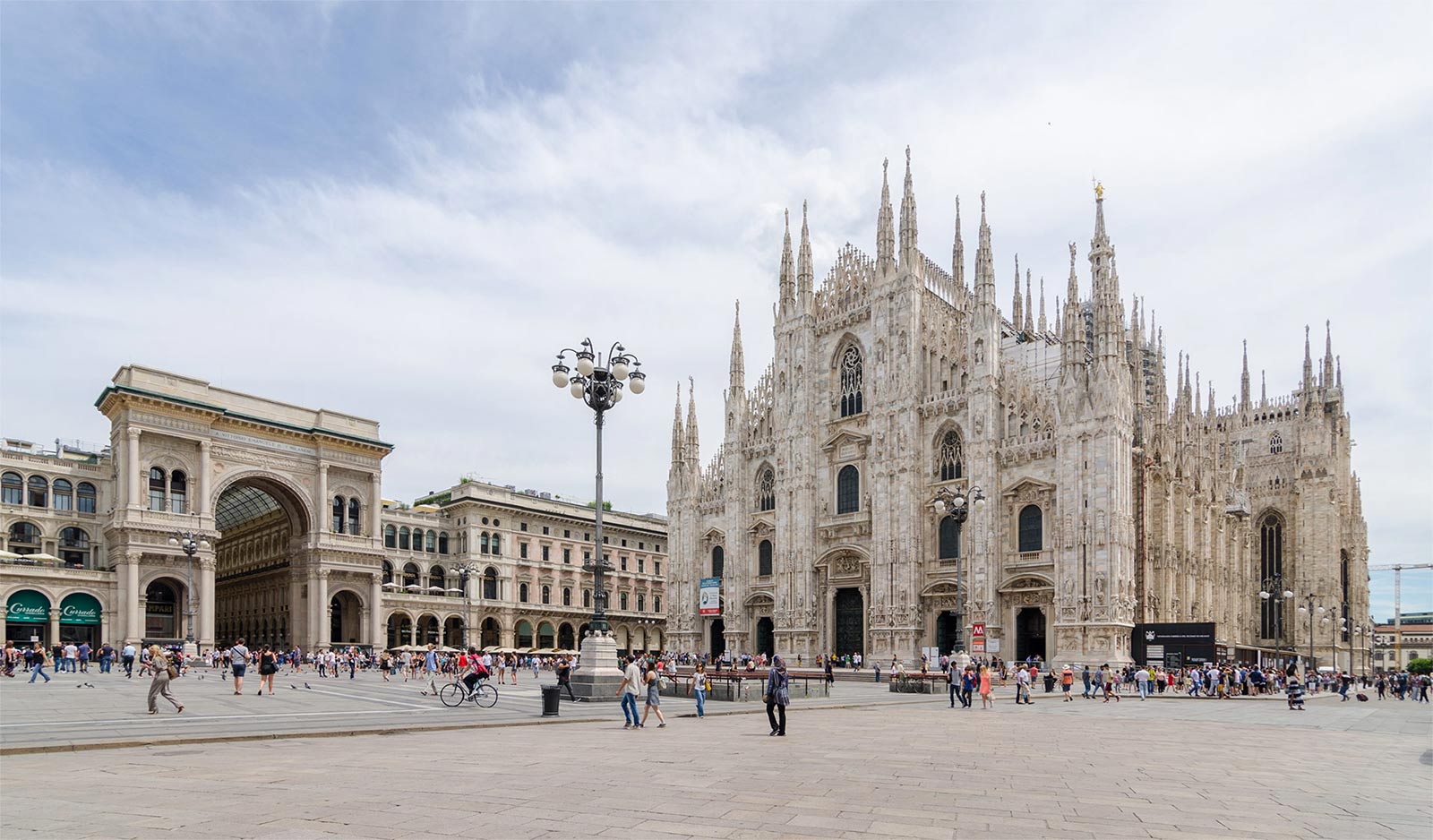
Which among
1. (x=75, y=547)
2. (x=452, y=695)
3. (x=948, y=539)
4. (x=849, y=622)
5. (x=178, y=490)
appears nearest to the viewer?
(x=452, y=695)

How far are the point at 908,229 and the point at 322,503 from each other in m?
41.1

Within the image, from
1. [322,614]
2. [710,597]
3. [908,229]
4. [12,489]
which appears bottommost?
[322,614]

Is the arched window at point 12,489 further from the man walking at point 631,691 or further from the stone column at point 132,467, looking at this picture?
the man walking at point 631,691

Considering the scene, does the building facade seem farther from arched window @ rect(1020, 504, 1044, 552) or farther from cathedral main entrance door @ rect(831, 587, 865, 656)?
arched window @ rect(1020, 504, 1044, 552)

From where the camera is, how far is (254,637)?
76.9 meters

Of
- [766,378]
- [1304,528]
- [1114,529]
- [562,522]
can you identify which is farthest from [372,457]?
[1304,528]

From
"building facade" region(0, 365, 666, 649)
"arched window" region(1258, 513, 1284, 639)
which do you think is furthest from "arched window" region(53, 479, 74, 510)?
"arched window" region(1258, 513, 1284, 639)

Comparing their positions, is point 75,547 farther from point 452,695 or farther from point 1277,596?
point 1277,596

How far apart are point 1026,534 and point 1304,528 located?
1749 inches

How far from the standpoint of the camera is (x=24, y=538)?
61.3 m

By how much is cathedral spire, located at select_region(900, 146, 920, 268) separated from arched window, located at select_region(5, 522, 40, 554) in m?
53.2

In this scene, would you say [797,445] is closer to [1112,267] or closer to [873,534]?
[873,534]

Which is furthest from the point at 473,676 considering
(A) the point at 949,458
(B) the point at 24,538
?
(B) the point at 24,538

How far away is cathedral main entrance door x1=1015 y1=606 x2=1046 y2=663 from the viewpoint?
50.0 meters
